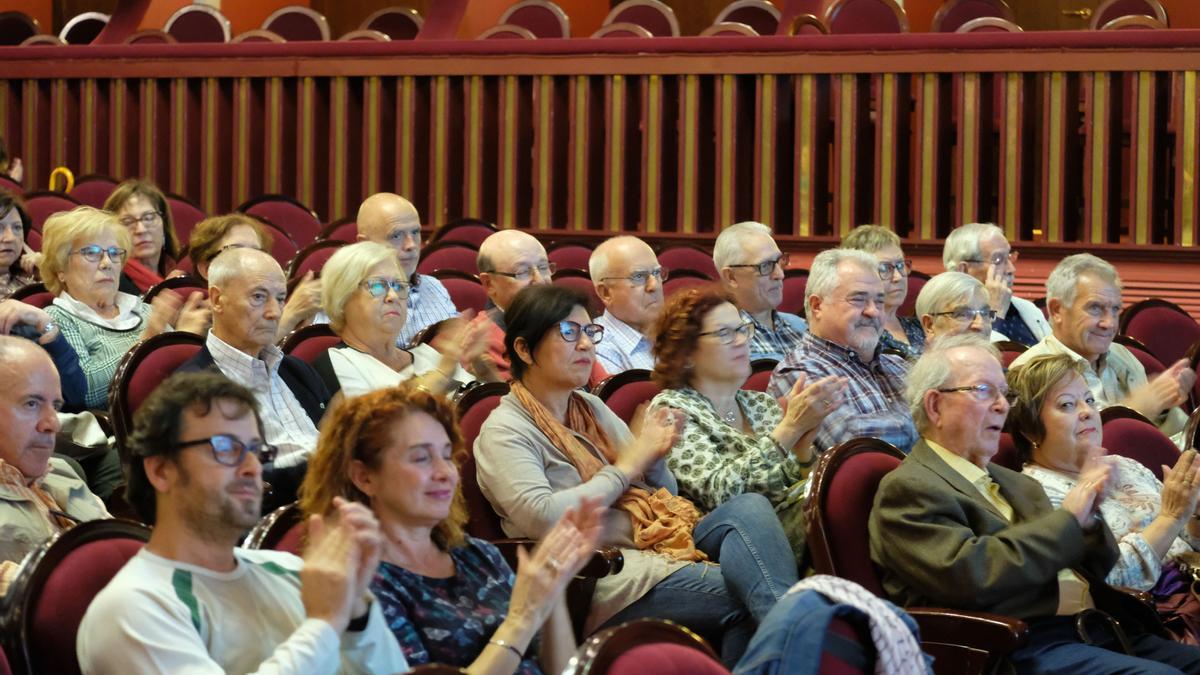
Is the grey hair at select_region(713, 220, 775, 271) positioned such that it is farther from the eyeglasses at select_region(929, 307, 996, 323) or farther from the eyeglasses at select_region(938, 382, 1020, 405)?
the eyeglasses at select_region(938, 382, 1020, 405)

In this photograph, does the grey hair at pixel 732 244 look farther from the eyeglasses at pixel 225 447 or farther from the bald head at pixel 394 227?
the eyeglasses at pixel 225 447

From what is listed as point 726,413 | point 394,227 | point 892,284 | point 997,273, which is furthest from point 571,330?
point 997,273

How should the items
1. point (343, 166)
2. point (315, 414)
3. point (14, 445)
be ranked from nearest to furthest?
point (14, 445), point (315, 414), point (343, 166)

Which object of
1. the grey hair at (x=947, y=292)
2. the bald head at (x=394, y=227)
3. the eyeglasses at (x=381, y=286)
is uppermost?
the bald head at (x=394, y=227)

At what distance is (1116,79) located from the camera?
19.2 feet

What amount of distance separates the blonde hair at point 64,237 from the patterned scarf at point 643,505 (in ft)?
4.30

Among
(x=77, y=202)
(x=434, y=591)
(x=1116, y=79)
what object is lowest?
(x=434, y=591)

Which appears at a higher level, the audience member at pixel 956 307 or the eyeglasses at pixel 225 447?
the eyeglasses at pixel 225 447

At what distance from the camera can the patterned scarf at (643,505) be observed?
2.93 m

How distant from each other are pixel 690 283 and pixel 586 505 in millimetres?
2746

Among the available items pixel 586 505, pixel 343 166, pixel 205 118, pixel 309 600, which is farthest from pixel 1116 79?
pixel 309 600

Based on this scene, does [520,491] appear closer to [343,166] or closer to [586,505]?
[586,505]

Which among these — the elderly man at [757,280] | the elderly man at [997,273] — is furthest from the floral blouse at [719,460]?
the elderly man at [997,273]

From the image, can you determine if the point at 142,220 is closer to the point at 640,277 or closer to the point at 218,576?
the point at 640,277
